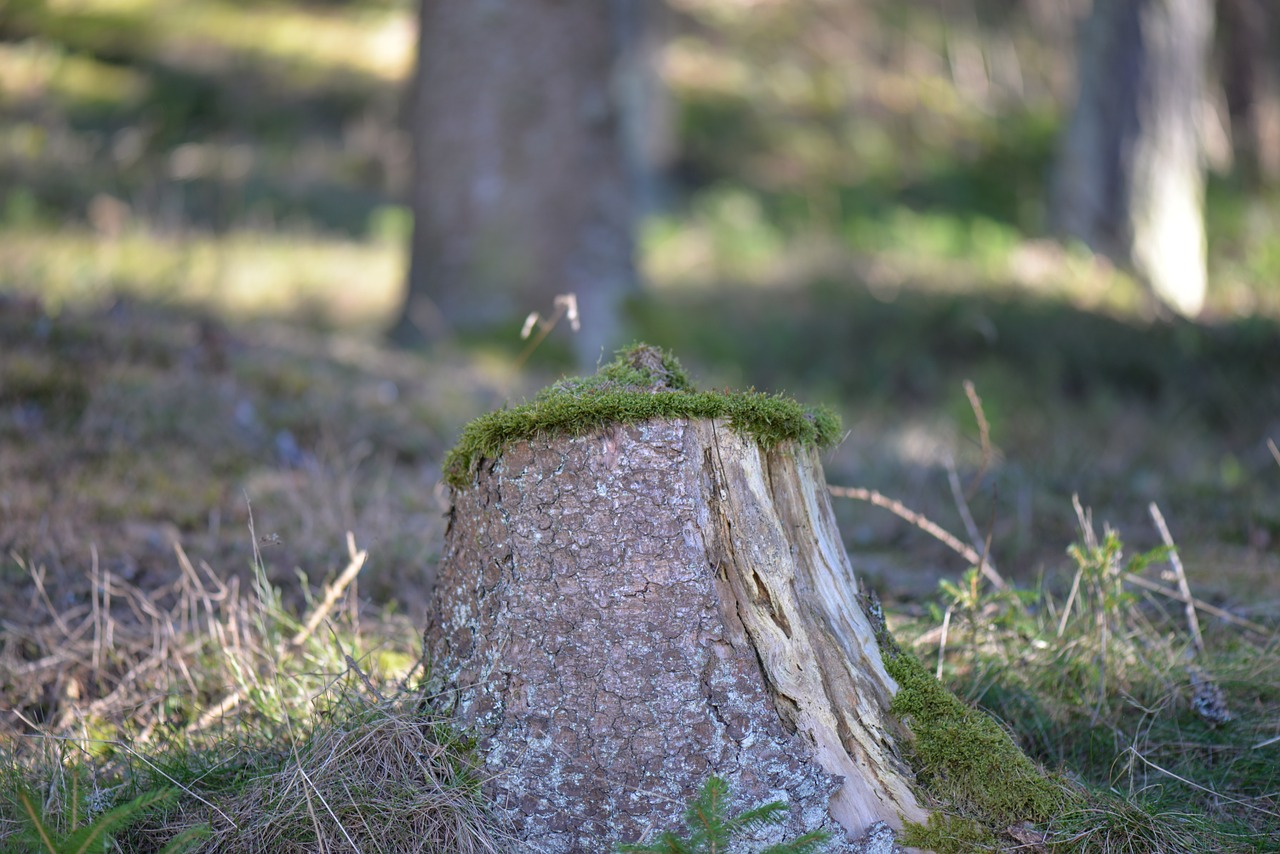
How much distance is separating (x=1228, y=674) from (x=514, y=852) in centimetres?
190

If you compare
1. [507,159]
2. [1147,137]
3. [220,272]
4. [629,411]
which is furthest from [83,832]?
[1147,137]

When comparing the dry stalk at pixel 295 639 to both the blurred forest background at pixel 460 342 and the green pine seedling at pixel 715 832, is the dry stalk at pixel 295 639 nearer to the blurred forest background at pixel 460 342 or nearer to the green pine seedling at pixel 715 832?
the blurred forest background at pixel 460 342

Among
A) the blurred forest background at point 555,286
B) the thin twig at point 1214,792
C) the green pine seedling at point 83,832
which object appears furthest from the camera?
the blurred forest background at point 555,286

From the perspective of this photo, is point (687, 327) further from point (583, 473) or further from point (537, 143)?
point (583, 473)

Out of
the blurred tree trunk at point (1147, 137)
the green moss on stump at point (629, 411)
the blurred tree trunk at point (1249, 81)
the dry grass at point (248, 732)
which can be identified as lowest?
the dry grass at point (248, 732)

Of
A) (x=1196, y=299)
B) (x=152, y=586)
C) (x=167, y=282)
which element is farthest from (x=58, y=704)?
(x=1196, y=299)

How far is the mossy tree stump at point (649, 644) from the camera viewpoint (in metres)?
2.05

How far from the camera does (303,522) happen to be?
3643mm

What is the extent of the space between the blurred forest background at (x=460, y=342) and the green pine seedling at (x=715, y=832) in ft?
2.21

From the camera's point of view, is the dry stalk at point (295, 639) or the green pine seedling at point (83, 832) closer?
the green pine seedling at point (83, 832)

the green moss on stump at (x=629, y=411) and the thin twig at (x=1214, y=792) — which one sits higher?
the green moss on stump at (x=629, y=411)

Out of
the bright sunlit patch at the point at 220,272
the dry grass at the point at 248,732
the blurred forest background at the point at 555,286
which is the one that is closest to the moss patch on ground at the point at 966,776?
the dry grass at the point at 248,732

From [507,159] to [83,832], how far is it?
18.7ft

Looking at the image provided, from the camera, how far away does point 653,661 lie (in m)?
2.08
